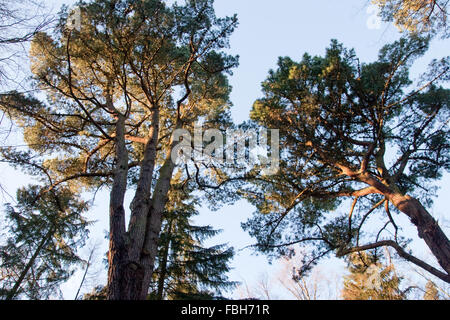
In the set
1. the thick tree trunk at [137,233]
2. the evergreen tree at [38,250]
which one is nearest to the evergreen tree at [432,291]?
the thick tree trunk at [137,233]

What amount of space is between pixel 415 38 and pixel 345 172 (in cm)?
336

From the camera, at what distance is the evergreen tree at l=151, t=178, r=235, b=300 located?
8.41 meters

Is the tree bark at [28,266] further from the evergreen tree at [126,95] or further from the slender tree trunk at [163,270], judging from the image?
the slender tree trunk at [163,270]

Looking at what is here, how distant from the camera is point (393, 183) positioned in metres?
6.20

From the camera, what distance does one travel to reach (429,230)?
5.08 metres

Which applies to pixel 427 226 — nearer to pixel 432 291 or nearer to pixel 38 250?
pixel 432 291

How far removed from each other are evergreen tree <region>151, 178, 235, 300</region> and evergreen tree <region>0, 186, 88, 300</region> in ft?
9.97

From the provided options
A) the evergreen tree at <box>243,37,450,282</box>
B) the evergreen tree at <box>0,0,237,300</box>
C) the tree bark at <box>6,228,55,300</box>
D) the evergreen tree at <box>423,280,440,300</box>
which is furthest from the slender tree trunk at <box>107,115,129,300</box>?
the evergreen tree at <box>423,280,440,300</box>

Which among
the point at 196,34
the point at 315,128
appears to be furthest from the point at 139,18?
the point at 315,128

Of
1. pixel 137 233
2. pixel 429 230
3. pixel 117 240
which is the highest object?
pixel 429 230

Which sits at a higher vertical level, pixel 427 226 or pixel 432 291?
pixel 427 226

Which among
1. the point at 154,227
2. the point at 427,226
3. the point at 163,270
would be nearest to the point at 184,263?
the point at 163,270

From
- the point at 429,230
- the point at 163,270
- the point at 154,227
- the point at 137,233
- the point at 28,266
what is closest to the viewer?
the point at 137,233

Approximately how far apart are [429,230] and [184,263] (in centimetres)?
656
